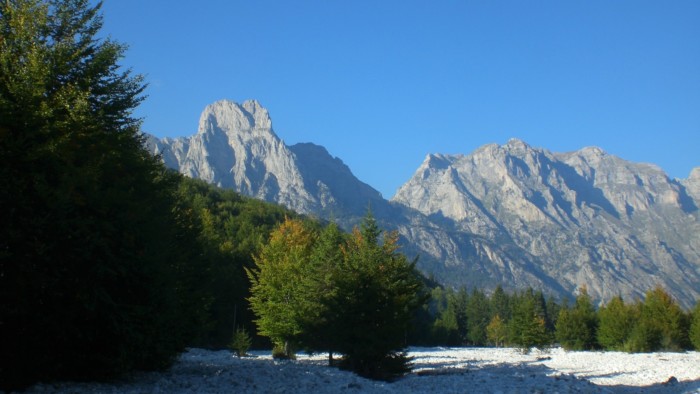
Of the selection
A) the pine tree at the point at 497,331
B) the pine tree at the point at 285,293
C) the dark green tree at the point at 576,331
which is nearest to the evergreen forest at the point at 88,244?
the pine tree at the point at 285,293

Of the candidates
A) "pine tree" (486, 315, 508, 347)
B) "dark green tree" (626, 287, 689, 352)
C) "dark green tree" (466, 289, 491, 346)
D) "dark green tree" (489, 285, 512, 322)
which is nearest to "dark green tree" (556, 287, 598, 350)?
"dark green tree" (626, 287, 689, 352)

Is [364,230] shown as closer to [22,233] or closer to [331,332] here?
[331,332]

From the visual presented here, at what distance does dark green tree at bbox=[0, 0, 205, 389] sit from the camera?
486 inches

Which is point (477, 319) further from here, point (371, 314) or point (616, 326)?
point (371, 314)

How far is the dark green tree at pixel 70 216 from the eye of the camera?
12.3m

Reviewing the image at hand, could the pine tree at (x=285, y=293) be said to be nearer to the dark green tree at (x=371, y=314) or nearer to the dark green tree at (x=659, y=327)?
the dark green tree at (x=371, y=314)

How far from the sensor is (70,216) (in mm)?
13250

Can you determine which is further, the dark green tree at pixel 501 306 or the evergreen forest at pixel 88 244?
the dark green tree at pixel 501 306

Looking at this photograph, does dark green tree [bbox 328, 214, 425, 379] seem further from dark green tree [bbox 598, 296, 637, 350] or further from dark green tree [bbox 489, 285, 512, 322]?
dark green tree [bbox 489, 285, 512, 322]

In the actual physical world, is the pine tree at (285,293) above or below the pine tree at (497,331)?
above

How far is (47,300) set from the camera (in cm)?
1302

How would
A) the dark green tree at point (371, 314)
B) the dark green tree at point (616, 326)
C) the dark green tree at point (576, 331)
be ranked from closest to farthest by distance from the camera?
the dark green tree at point (371, 314) < the dark green tree at point (616, 326) < the dark green tree at point (576, 331)

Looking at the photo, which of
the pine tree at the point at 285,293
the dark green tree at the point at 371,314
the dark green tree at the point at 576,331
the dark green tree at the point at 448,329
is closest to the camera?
the dark green tree at the point at 371,314

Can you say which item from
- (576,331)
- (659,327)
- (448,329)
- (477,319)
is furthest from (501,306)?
(659,327)
